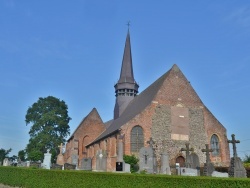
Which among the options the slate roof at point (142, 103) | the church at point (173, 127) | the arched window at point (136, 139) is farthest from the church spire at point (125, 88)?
the arched window at point (136, 139)

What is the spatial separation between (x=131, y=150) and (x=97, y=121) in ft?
46.1

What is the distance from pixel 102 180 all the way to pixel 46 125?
31.1 metres

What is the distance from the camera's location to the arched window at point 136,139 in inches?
866

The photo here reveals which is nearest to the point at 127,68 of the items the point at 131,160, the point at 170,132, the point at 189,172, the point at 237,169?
the point at 170,132

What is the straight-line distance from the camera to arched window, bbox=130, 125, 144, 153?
22.0 metres

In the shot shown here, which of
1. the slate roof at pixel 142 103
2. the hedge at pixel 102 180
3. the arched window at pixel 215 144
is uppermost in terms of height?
the slate roof at pixel 142 103

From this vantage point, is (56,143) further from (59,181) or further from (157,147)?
(59,181)

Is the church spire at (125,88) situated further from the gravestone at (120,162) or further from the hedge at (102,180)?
the hedge at (102,180)

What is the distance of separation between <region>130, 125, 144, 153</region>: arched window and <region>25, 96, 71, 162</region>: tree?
17.6m

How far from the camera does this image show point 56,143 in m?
37.9

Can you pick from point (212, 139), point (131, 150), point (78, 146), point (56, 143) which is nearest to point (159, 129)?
point (131, 150)

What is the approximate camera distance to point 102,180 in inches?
395

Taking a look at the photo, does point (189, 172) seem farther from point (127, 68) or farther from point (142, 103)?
point (127, 68)

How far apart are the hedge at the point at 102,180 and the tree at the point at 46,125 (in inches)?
860
